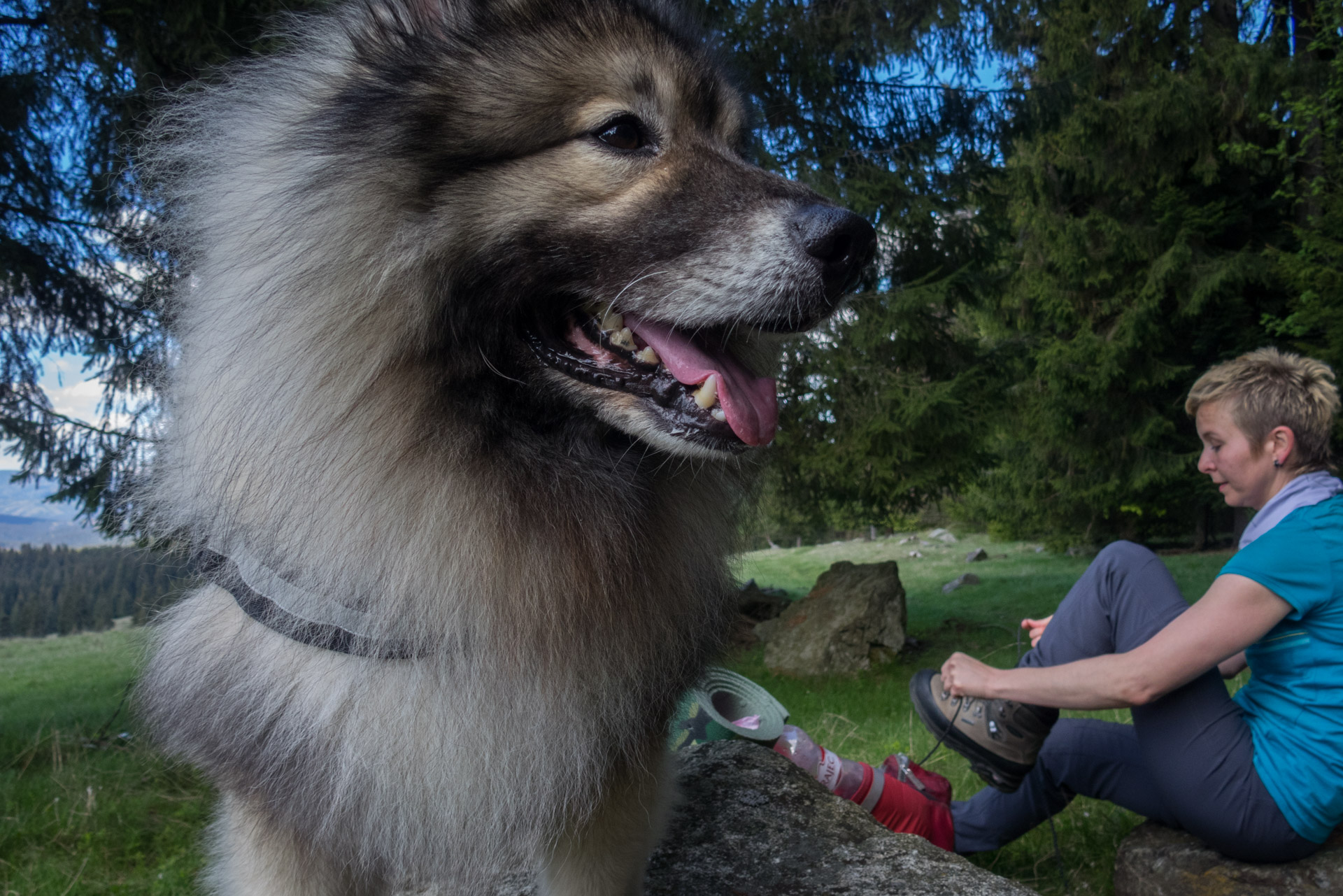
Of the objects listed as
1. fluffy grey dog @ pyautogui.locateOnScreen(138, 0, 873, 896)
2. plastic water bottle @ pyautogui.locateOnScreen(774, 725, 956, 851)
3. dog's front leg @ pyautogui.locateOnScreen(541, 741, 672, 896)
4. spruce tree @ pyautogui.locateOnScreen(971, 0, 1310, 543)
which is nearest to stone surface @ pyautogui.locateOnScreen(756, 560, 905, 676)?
spruce tree @ pyautogui.locateOnScreen(971, 0, 1310, 543)

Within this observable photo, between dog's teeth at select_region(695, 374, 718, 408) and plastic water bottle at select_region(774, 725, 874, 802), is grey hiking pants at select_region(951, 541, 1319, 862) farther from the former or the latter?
dog's teeth at select_region(695, 374, 718, 408)

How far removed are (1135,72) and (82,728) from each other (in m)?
13.4

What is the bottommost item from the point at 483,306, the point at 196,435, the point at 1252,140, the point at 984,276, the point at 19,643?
the point at 19,643

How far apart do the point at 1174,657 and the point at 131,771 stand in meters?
4.09

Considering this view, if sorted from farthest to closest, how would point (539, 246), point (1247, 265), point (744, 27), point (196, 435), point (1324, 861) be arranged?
point (1247, 265) < point (744, 27) < point (1324, 861) < point (196, 435) < point (539, 246)

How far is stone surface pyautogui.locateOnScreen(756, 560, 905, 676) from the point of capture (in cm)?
803

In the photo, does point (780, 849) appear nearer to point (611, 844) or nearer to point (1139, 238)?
point (611, 844)

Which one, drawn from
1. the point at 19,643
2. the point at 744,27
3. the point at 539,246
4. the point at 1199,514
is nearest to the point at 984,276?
the point at 744,27

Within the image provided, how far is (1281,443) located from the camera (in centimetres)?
252

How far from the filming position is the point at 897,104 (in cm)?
→ 675

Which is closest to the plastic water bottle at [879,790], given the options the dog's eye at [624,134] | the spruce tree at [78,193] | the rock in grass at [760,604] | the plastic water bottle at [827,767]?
the plastic water bottle at [827,767]

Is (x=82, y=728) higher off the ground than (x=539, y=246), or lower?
lower

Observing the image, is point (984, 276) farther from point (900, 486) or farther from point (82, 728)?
point (82, 728)

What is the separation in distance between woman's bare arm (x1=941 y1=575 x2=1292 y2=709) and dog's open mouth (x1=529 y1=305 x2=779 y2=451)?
4.54 feet
